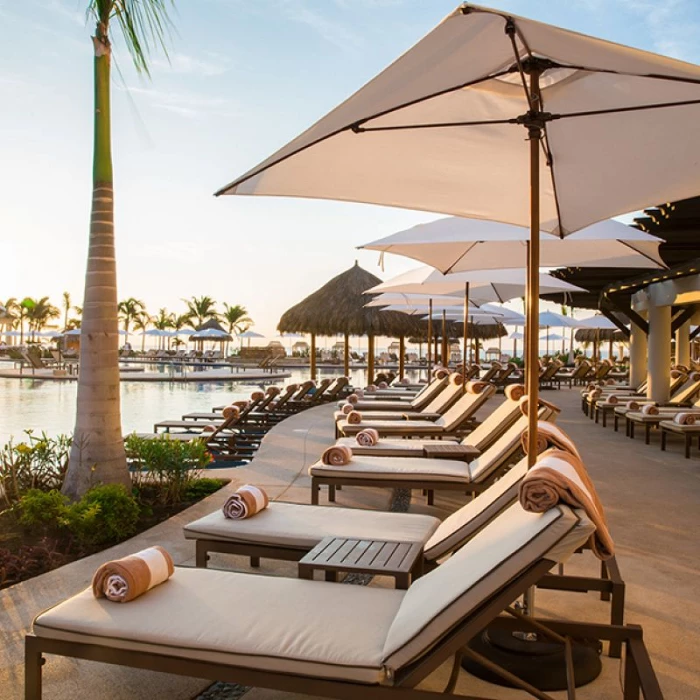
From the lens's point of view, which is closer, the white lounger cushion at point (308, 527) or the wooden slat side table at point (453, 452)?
the white lounger cushion at point (308, 527)

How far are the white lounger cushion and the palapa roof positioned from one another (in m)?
14.6

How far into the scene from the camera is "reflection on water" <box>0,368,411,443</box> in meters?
12.7

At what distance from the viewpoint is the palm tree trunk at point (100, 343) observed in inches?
206

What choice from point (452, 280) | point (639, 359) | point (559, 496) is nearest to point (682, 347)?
point (639, 359)

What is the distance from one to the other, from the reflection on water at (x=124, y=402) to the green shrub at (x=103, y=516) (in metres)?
6.77

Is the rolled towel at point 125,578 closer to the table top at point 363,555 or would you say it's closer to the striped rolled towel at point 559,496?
the table top at point 363,555

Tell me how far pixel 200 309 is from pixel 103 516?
62.7 meters

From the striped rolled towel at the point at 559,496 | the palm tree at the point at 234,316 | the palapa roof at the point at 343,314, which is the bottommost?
the striped rolled towel at the point at 559,496

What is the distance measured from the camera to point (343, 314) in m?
18.3

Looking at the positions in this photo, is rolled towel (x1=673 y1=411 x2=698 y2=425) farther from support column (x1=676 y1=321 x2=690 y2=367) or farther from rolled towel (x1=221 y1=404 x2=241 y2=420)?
support column (x1=676 y1=321 x2=690 y2=367)

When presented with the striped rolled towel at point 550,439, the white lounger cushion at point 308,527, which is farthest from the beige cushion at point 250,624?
the striped rolled towel at point 550,439

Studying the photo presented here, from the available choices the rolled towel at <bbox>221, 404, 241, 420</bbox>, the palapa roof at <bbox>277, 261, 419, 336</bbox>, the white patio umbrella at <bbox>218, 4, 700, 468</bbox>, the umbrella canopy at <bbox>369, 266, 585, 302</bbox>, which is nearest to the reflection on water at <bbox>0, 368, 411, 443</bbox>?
the palapa roof at <bbox>277, 261, 419, 336</bbox>

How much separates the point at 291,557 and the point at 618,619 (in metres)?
1.45

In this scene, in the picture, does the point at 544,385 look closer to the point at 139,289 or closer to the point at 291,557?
the point at 291,557
